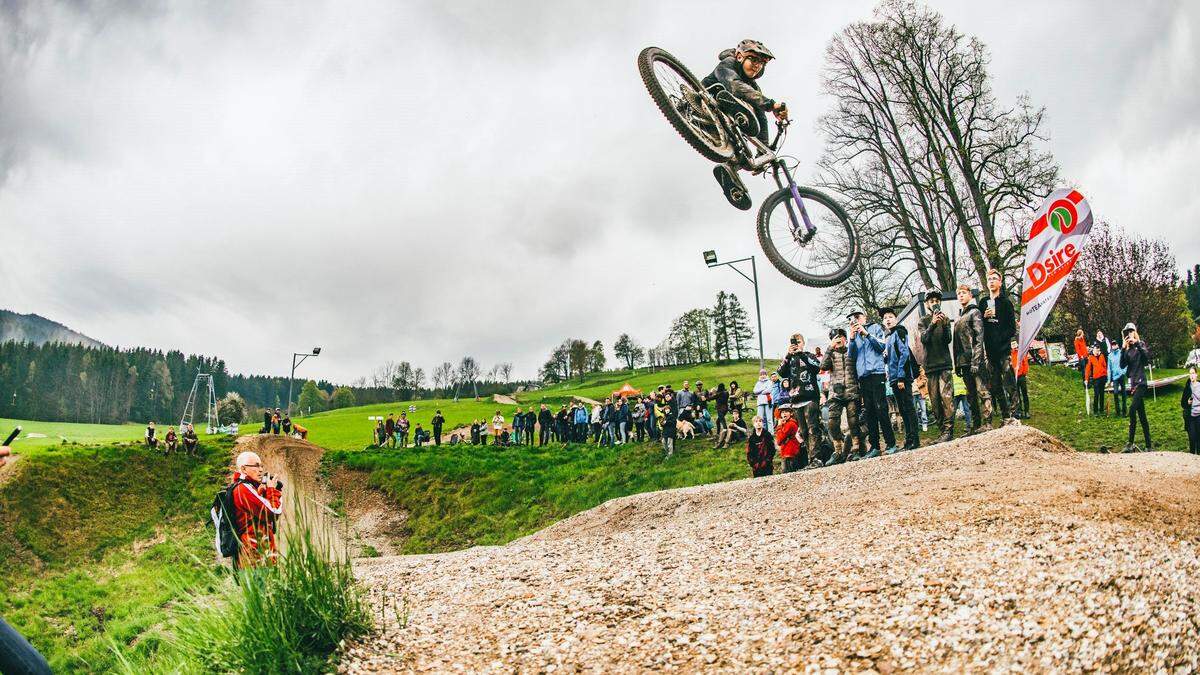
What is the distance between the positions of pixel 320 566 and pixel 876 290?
103 ft

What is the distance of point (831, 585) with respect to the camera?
4926mm

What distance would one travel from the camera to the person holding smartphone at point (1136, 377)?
38.0 feet

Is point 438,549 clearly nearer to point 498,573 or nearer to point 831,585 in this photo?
point 498,573

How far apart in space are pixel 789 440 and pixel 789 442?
0.04 meters

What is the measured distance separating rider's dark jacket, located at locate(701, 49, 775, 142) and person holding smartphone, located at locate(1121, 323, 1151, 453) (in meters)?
8.82

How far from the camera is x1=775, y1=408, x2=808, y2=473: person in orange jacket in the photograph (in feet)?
42.9

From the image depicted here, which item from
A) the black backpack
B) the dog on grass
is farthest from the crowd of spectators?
the black backpack

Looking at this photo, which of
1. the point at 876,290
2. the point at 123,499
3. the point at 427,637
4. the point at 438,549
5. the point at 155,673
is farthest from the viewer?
the point at 876,290

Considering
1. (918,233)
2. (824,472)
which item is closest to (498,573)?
(824,472)

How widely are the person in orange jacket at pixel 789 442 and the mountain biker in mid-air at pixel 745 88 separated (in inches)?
252

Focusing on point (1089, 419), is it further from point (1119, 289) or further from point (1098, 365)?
point (1119, 289)

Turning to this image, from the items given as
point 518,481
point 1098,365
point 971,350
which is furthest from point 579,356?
point 971,350

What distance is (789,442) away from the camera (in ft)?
43.0

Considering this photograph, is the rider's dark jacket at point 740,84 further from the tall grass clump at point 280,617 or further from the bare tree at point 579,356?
the bare tree at point 579,356
